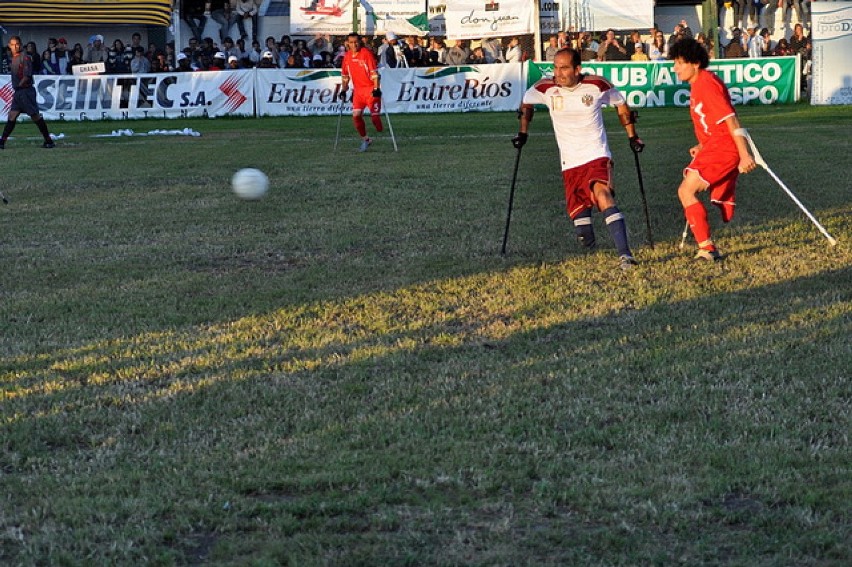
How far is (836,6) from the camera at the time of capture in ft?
99.5

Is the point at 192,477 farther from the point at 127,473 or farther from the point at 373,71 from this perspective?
the point at 373,71

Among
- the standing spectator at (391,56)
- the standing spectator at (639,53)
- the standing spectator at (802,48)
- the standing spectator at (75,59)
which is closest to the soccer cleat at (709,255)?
the standing spectator at (639,53)

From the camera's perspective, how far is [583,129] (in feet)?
31.4

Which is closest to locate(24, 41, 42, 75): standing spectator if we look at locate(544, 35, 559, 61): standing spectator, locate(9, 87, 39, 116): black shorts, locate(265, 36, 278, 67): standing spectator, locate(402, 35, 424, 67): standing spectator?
locate(265, 36, 278, 67): standing spectator

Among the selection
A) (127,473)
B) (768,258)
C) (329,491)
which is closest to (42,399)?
(127,473)

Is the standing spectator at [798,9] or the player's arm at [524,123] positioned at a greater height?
the standing spectator at [798,9]

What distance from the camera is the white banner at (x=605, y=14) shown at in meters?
33.9

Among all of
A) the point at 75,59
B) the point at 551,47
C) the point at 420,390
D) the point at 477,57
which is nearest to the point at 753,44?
the point at 551,47

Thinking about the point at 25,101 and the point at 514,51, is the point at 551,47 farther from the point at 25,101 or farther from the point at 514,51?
the point at 25,101

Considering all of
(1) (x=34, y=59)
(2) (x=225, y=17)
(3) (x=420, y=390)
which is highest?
(2) (x=225, y=17)

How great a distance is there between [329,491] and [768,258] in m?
5.73

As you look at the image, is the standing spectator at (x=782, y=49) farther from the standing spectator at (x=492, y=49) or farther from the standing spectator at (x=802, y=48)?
the standing spectator at (x=492, y=49)

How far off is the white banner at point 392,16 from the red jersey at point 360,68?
14.3m

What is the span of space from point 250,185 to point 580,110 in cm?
538
